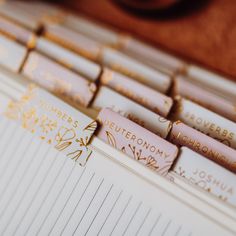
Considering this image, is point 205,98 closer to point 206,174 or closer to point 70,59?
point 206,174

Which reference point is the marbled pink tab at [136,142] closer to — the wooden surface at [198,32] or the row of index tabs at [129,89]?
the row of index tabs at [129,89]

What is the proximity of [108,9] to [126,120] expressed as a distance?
65cm

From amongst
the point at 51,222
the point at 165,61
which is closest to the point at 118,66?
the point at 165,61

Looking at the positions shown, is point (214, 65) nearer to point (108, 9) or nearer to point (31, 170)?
point (108, 9)

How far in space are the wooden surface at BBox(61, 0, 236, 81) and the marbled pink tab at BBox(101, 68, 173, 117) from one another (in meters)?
0.38

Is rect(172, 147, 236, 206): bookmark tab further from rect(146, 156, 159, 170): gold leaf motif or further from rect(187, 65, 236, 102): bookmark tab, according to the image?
rect(187, 65, 236, 102): bookmark tab

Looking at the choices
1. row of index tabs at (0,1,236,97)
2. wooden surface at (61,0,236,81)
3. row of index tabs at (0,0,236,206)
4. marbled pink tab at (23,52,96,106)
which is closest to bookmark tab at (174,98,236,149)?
row of index tabs at (0,0,236,206)

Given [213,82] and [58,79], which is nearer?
[58,79]

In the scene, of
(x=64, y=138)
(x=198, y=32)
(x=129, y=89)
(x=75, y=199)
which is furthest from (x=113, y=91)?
(x=198, y=32)

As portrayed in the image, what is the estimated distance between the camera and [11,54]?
855mm

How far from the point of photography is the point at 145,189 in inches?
26.9

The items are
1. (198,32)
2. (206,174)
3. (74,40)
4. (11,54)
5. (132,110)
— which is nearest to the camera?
(206,174)

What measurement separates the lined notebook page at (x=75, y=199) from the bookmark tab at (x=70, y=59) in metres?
0.20

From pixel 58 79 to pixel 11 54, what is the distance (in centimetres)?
15
